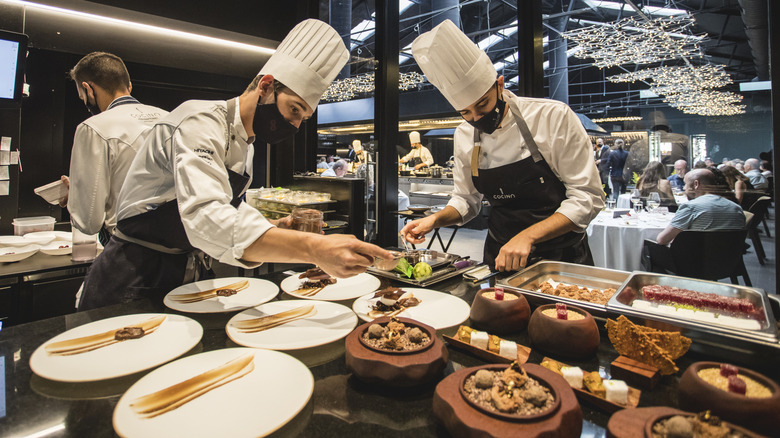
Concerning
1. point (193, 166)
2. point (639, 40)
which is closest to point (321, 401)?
point (193, 166)

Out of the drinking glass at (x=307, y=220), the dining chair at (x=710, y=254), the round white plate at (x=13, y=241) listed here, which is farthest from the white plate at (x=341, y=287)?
the dining chair at (x=710, y=254)

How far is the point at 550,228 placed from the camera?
1782 millimetres

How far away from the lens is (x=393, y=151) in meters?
4.82

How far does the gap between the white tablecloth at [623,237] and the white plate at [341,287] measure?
3775mm

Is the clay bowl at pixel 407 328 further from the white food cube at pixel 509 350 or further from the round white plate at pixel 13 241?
the round white plate at pixel 13 241

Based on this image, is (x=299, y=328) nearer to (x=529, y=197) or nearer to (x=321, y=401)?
(x=321, y=401)

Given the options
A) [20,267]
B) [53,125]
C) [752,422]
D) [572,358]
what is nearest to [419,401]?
[572,358]

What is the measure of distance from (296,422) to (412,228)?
128cm

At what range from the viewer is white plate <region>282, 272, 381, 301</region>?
142cm

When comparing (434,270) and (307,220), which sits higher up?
(307,220)

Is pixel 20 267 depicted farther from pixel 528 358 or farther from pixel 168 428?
pixel 528 358

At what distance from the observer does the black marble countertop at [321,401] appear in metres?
0.70

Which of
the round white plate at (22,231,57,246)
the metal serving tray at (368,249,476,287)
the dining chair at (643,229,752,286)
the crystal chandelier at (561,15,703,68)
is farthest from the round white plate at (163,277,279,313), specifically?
the crystal chandelier at (561,15,703,68)

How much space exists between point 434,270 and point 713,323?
95 cm
